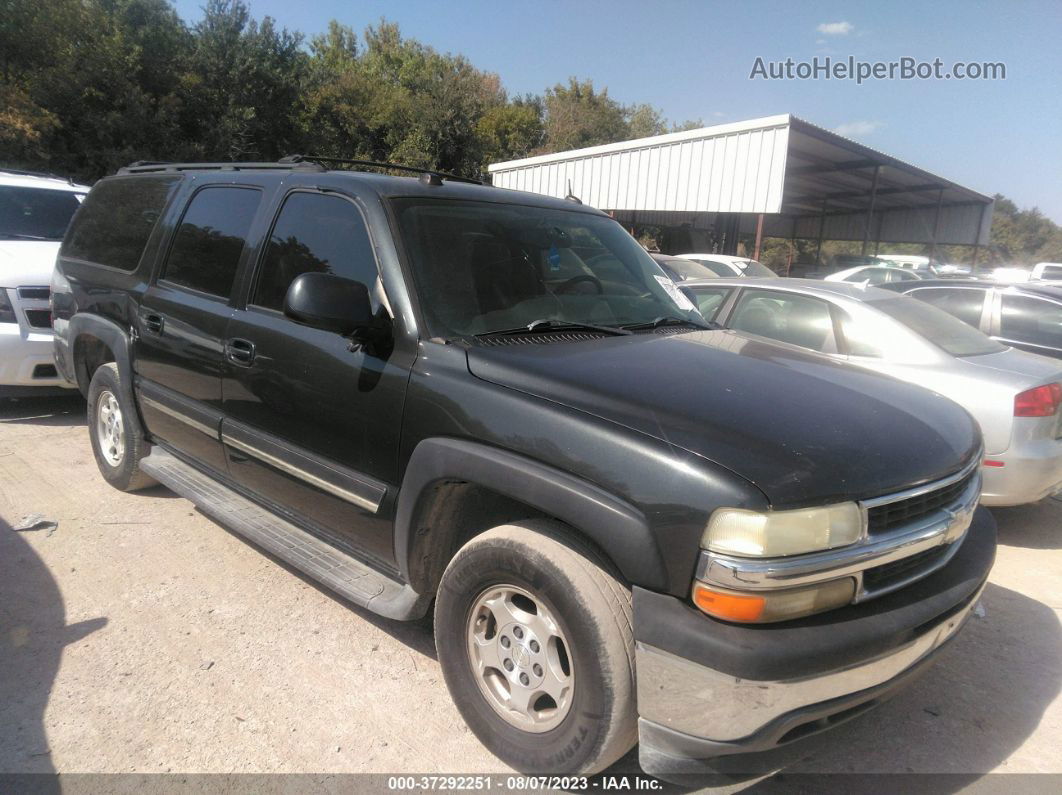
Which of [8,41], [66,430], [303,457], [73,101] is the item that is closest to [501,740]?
[303,457]

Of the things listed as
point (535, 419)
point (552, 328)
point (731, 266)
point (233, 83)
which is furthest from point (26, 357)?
point (233, 83)

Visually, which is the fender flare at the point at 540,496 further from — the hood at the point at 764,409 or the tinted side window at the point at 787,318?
the tinted side window at the point at 787,318

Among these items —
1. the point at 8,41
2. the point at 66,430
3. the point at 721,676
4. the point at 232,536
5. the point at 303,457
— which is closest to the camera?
the point at 721,676

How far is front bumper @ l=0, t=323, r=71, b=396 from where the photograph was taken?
18.9 ft

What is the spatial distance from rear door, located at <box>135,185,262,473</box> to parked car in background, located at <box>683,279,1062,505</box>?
11.7ft

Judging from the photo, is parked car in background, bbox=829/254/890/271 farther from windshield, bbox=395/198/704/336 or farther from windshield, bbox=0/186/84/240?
windshield, bbox=395/198/704/336

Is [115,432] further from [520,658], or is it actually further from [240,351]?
[520,658]

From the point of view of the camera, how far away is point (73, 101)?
2061cm

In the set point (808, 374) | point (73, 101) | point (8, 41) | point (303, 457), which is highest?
point (8, 41)

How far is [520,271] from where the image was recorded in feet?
9.86

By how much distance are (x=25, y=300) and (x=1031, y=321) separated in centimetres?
884

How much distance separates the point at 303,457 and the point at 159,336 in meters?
1.47

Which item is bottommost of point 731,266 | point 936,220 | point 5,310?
point 5,310

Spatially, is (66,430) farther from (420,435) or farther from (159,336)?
(420,435)
